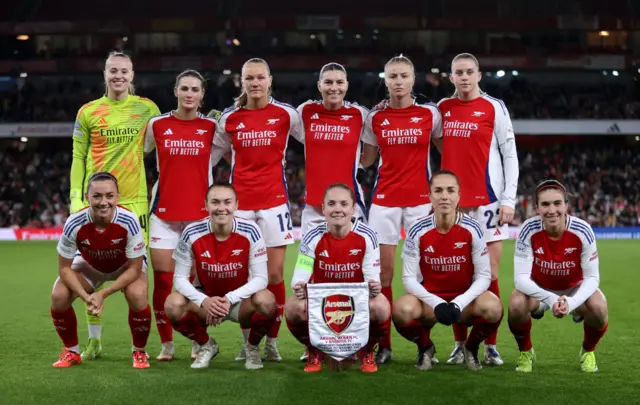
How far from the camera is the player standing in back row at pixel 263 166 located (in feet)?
19.3

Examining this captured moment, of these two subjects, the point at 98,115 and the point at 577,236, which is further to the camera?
the point at 98,115

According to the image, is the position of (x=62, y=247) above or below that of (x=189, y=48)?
below

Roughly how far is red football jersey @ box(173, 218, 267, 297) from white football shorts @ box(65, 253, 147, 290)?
1.61 ft

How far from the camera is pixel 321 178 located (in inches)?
234

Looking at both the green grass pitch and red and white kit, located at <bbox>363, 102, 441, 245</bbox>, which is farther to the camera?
red and white kit, located at <bbox>363, 102, 441, 245</bbox>

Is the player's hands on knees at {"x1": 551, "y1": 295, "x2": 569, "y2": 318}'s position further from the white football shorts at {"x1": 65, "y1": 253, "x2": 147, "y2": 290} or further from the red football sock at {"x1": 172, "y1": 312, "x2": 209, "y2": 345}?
the white football shorts at {"x1": 65, "y1": 253, "x2": 147, "y2": 290}

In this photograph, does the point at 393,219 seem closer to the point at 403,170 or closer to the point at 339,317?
the point at 403,170

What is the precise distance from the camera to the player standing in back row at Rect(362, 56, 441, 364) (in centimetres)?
583

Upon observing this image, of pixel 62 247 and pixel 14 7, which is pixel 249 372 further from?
pixel 14 7

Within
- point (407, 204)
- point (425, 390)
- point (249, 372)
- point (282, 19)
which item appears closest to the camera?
point (425, 390)

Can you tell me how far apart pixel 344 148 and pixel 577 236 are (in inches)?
69.4

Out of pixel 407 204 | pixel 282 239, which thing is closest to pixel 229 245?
pixel 282 239

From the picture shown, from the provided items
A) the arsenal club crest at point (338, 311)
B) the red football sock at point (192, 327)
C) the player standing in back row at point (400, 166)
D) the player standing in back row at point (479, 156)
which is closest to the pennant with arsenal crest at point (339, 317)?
the arsenal club crest at point (338, 311)

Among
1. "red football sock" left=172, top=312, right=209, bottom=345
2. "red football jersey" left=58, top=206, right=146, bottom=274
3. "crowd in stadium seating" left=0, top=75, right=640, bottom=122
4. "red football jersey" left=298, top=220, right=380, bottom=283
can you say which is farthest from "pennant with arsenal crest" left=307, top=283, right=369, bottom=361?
"crowd in stadium seating" left=0, top=75, right=640, bottom=122
